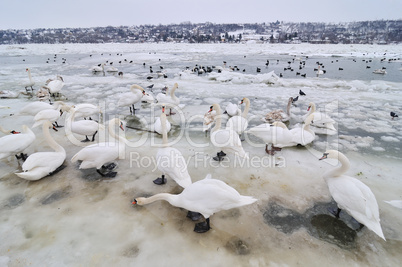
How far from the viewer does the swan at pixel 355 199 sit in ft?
11.0

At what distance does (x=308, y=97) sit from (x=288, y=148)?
282 inches

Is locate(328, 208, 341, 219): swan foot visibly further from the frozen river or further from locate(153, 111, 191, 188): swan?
locate(153, 111, 191, 188): swan

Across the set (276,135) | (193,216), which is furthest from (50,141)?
(276,135)

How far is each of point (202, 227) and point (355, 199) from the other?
2535 millimetres

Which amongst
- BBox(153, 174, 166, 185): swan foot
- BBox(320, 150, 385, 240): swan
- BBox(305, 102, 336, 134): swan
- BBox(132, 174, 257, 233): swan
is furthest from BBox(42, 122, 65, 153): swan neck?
BBox(305, 102, 336, 134): swan

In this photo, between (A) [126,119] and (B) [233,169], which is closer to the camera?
(B) [233,169]

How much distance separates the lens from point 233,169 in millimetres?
5473

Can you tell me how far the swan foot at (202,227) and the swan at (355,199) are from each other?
2.30 m

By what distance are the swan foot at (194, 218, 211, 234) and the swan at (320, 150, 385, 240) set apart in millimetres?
2296

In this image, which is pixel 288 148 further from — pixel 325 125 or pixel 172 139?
pixel 172 139

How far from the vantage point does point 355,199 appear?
3496mm

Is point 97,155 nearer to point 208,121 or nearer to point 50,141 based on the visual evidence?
point 50,141

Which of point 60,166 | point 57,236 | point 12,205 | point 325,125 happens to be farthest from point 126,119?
point 325,125

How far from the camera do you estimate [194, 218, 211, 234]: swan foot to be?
142 inches
